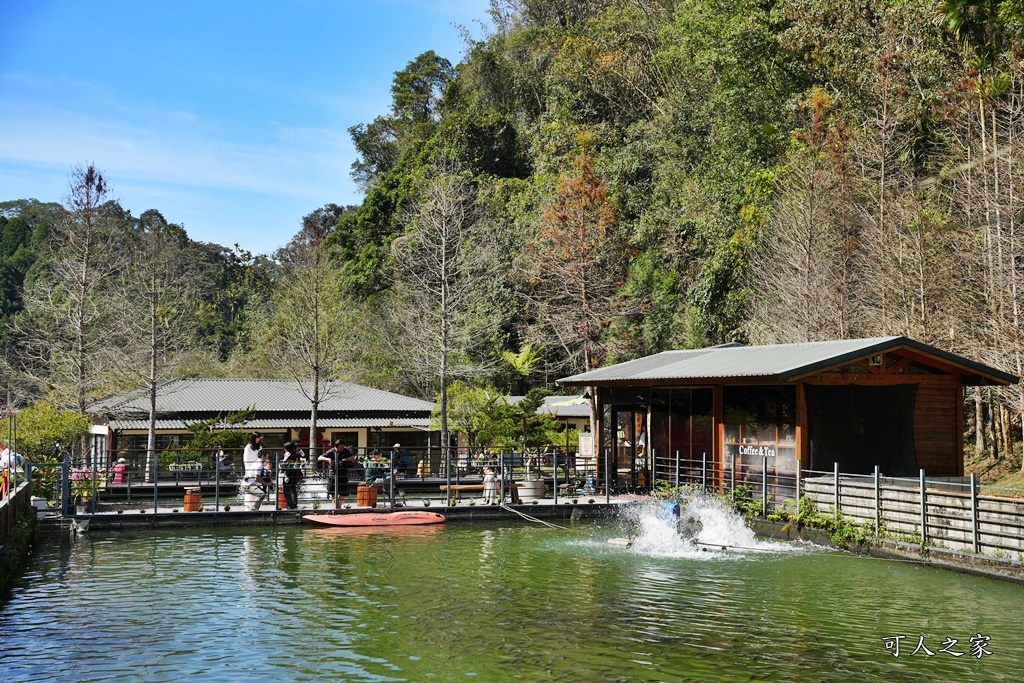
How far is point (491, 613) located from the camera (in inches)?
564

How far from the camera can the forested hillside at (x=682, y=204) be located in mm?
32719

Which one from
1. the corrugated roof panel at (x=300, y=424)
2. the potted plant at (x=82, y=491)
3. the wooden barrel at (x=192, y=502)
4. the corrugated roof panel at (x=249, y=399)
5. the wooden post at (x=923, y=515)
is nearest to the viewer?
the wooden post at (x=923, y=515)

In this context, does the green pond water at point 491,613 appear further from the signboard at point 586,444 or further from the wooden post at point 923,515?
the signboard at point 586,444

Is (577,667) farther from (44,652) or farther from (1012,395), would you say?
(1012,395)

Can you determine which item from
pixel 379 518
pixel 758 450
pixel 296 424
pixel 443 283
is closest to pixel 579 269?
pixel 443 283

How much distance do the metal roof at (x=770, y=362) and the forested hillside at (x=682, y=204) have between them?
6.71 metres

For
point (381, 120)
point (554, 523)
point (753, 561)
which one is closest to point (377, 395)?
point (554, 523)

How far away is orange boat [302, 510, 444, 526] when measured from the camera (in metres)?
24.1

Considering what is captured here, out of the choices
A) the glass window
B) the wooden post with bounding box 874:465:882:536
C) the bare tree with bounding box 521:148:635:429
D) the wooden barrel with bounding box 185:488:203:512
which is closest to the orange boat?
the wooden barrel with bounding box 185:488:203:512

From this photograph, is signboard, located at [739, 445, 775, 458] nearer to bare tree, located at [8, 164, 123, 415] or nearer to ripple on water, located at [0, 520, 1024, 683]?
ripple on water, located at [0, 520, 1024, 683]

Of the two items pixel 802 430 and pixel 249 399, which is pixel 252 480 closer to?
pixel 802 430

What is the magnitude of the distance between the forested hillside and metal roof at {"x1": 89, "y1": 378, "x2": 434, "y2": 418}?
2427 mm

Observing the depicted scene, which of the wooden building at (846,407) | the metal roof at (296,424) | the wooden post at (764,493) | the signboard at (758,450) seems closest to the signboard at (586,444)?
the metal roof at (296,424)

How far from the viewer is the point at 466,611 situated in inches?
569
